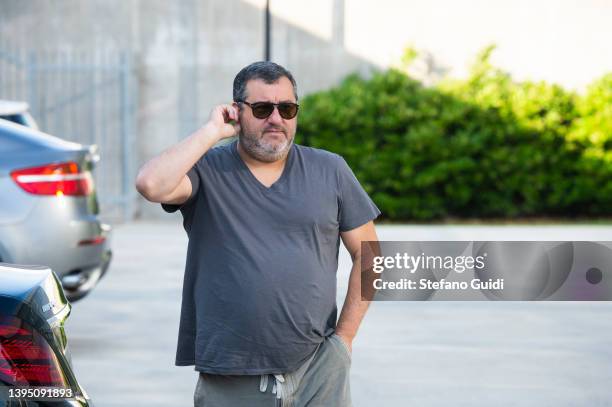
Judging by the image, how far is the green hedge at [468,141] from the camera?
19672 millimetres

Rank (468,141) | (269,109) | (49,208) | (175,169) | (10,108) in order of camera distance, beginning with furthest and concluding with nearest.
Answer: (468,141)
(10,108)
(49,208)
(269,109)
(175,169)

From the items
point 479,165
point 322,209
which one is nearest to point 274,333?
point 322,209

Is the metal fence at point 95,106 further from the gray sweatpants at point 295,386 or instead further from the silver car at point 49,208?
the gray sweatpants at point 295,386

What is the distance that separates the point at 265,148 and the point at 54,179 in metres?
4.41

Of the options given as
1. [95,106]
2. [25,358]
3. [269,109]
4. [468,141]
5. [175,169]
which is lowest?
[468,141]

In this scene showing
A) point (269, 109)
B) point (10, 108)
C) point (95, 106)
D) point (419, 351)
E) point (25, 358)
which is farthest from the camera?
point (95, 106)

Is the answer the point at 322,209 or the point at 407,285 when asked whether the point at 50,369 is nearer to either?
the point at 322,209

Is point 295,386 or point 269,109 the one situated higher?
point 269,109

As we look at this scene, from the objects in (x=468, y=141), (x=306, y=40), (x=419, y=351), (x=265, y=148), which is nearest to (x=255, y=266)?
(x=265, y=148)

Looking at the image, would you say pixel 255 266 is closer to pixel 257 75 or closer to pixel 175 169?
pixel 175 169

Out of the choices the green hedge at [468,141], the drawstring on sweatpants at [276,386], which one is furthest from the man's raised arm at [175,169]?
the green hedge at [468,141]

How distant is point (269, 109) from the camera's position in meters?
3.75

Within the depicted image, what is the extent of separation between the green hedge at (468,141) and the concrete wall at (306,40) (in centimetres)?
75

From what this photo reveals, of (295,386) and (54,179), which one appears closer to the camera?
(295,386)
